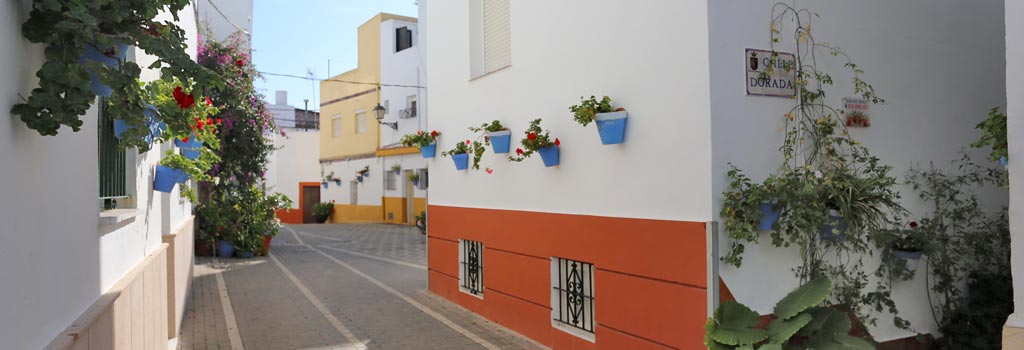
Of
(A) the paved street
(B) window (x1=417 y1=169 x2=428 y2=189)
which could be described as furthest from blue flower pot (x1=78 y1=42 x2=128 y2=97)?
(B) window (x1=417 y1=169 x2=428 y2=189)

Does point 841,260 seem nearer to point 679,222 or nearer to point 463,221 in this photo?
point 679,222

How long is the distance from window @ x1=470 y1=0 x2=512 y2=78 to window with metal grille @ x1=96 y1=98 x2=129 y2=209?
4.40 m

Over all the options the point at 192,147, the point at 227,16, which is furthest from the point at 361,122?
the point at 192,147

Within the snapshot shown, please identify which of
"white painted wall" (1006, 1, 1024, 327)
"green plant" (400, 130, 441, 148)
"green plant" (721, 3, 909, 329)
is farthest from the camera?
"green plant" (400, 130, 441, 148)

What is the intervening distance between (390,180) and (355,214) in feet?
12.3

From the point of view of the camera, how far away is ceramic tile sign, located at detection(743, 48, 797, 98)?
16.8 ft

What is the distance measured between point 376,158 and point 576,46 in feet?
71.1

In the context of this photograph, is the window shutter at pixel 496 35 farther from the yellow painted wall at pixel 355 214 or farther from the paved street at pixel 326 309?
the yellow painted wall at pixel 355 214

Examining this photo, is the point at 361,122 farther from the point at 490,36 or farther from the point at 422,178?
the point at 490,36

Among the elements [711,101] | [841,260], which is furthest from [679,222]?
[841,260]

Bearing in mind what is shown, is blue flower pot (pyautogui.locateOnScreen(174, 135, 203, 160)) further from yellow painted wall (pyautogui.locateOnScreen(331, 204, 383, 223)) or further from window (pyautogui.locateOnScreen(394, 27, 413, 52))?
yellow painted wall (pyautogui.locateOnScreen(331, 204, 383, 223))

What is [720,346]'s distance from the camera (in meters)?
4.68

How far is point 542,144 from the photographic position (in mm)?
→ 6793

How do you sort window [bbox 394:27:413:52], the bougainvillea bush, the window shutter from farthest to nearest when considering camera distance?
window [bbox 394:27:413:52] → the bougainvillea bush → the window shutter
